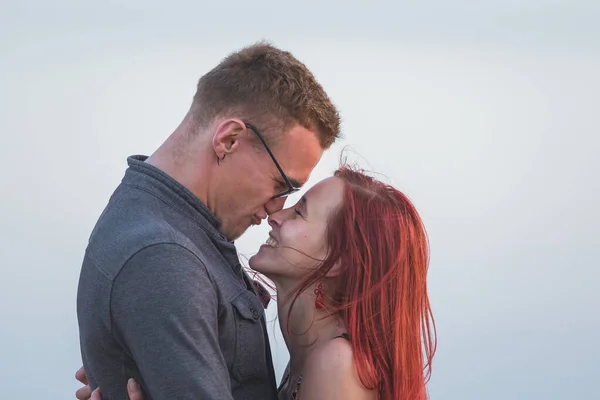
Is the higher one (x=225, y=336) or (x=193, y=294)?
(x=193, y=294)

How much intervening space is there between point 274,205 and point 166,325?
60 cm

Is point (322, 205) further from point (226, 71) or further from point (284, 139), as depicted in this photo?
point (226, 71)

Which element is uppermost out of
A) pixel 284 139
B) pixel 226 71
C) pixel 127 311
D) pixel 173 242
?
pixel 226 71

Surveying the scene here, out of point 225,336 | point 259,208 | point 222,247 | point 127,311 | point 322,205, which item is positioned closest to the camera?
point 127,311

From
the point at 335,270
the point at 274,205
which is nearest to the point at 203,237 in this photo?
the point at 274,205

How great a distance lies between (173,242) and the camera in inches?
58.2

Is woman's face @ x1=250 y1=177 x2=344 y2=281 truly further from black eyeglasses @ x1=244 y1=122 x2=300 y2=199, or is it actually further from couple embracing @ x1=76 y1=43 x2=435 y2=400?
black eyeglasses @ x1=244 y1=122 x2=300 y2=199

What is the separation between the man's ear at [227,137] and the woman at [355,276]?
1.06 ft

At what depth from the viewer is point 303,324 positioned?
2.04 metres

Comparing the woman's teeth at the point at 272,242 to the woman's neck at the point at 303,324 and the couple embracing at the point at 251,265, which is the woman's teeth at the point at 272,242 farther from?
the woman's neck at the point at 303,324

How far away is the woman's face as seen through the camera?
6.44ft

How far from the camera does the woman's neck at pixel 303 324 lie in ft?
6.57

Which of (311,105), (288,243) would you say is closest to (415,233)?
(288,243)

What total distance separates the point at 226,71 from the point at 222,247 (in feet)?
1.39
